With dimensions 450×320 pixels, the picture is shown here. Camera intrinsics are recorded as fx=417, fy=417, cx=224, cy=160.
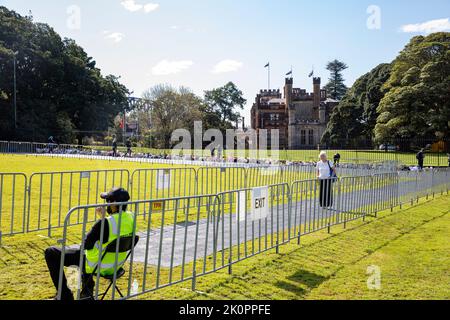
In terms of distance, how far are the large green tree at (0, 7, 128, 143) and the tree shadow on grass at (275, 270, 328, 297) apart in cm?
4877

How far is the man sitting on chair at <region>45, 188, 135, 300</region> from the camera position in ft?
14.4

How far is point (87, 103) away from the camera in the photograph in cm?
5794

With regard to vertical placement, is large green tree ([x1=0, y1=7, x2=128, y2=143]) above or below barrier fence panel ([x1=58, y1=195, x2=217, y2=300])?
above

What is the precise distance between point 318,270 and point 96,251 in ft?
11.4

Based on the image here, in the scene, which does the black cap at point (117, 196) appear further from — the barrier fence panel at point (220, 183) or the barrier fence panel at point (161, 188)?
the barrier fence panel at point (220, 183)

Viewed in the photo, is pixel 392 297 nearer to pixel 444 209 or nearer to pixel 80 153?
pixel 444 209

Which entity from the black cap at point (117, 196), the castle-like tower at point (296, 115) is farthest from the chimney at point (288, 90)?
the black cap at point (117, 196)

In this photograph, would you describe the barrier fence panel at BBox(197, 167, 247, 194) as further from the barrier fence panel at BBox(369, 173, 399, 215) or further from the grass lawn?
the grass lawn

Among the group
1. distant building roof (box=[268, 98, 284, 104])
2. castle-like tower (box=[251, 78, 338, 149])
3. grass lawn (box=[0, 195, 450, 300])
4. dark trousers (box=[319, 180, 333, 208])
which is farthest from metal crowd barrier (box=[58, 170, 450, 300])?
distant building roof (box=[268, 98, 284, 104])

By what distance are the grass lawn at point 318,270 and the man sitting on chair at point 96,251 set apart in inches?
28.0

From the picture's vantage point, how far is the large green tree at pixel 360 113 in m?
58.4

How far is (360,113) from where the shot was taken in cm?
6206

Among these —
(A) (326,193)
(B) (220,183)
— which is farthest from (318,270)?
(B) (220,183)
